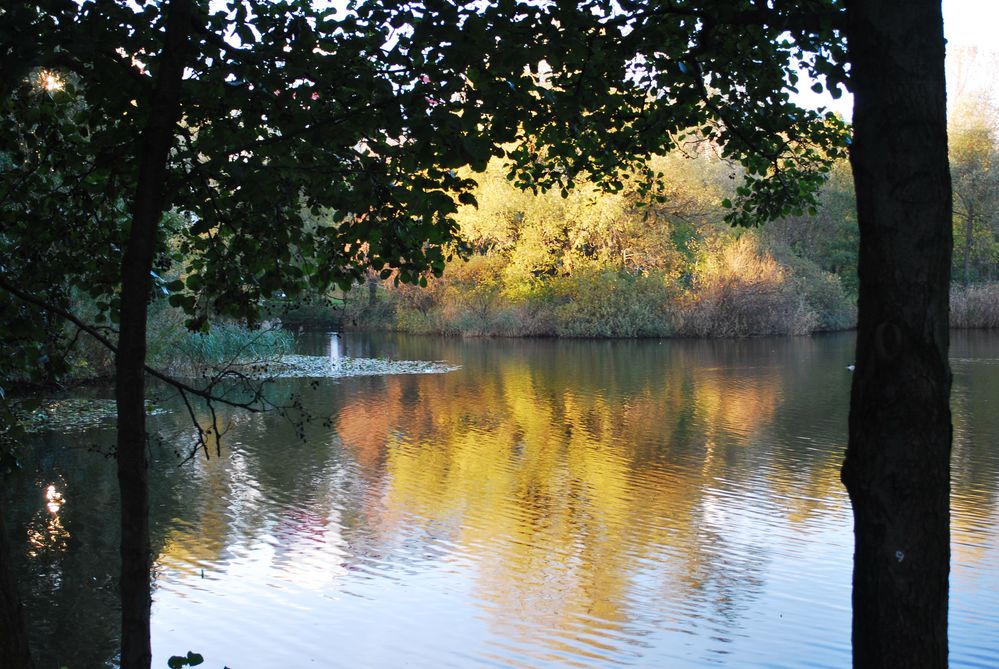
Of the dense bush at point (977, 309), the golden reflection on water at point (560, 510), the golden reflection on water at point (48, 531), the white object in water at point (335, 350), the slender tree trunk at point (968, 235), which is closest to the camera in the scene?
the golden reflection on water at point (560, 510)

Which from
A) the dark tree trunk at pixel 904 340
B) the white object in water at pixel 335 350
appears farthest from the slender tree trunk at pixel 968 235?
the dark tree trunk at pixel 904 340

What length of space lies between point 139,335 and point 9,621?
91 cm

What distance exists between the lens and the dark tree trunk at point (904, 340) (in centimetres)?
270

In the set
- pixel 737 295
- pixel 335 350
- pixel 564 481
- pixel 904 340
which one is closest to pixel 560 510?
pixel 564 481

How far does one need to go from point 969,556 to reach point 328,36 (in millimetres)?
6891

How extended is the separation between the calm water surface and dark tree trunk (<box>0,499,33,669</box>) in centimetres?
101

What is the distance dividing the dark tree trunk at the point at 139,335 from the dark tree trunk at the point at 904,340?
1.97 m

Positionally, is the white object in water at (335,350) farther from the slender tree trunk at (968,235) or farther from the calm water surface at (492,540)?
the slender tree trunk at (968,235)

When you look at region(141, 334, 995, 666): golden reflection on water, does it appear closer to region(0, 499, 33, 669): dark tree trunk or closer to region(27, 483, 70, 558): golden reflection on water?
region(27, 483, 70, 558): golden reflection on water

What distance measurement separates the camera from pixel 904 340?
269cm

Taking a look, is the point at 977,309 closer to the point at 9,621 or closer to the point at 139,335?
the point at 139,335

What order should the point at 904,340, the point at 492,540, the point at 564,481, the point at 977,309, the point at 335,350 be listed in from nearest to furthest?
the point at 904,340, the point at 492,540, the point at 564,481, the point at 335,350, the point at 977,309

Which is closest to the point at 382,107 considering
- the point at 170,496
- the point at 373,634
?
the point at 373,634

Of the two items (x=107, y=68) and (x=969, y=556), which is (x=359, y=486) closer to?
(x=969, y=556)
